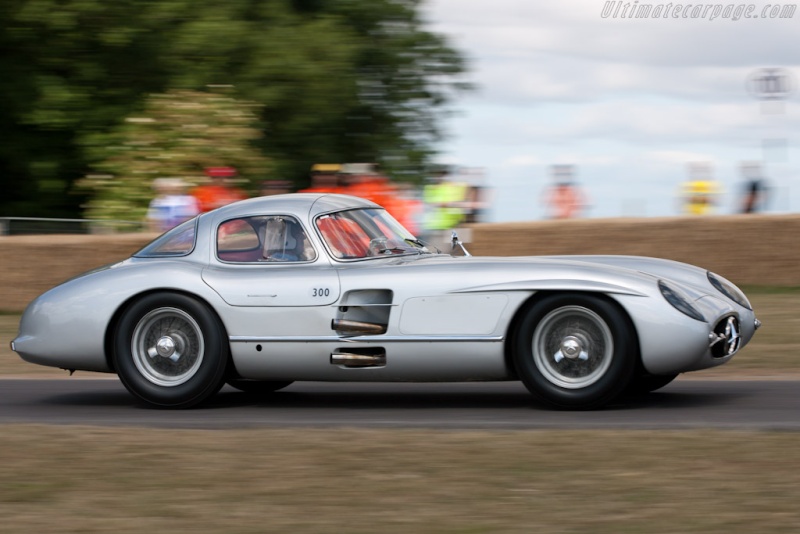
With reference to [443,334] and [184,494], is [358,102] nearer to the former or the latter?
[443,334]

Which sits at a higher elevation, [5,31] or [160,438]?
[5,31]

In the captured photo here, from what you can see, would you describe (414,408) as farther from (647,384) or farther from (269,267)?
(647,384)

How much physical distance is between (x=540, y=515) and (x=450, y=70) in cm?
1772

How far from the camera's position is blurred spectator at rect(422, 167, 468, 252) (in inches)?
562

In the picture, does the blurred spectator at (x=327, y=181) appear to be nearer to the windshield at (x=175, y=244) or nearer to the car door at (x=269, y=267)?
the windshield at (x=175, y=244)

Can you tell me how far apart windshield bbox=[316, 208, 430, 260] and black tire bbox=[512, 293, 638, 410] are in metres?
1.21

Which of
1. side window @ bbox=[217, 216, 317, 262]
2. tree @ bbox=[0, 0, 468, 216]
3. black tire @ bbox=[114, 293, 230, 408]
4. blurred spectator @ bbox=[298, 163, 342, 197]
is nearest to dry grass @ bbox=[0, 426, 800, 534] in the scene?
black tire @ bbox=[114, 293, 230, 408]

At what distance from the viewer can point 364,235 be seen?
7.38m

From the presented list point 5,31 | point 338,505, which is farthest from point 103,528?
point 5,31

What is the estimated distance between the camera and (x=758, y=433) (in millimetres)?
5734

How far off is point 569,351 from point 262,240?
2.08 metres

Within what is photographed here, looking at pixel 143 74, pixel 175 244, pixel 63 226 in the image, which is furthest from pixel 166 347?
pixel 143 74

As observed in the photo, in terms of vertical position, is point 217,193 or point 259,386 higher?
point 217,193

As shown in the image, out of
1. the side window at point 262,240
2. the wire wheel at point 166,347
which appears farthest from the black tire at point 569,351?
the wire wheel at point 166,347
